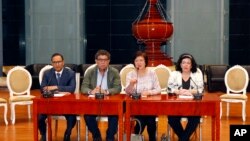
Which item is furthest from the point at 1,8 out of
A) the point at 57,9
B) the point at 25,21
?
the point at 57,9

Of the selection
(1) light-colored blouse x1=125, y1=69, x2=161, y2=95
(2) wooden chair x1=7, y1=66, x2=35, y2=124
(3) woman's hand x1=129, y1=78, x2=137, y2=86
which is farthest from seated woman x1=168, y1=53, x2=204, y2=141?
(2) wooden chair x1=7, y1=66, x2=35, y2=124

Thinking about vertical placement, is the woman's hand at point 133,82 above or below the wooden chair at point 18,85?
above

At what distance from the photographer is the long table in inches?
174

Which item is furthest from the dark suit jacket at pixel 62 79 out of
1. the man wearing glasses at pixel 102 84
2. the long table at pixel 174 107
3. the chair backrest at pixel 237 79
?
the chair backrest at pixel 237 79

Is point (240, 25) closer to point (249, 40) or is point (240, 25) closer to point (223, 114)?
point (249, 40)

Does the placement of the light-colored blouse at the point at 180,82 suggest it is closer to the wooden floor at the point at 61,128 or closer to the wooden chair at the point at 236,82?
the wooden floor at the point at 61,128

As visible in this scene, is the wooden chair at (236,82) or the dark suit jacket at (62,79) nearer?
the dark suit jacket at (62,79)

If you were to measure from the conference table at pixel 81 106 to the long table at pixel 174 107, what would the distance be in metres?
0.10

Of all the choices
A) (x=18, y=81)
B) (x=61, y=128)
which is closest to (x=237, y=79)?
(x=61, y=128)

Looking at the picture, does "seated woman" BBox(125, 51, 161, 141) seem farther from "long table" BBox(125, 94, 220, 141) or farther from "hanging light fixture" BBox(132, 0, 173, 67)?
"hanging light fixture" BBox(132, 0, 173, 67)

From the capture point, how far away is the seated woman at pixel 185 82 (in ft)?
16.4

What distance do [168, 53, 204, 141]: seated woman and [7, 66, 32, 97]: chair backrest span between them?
9.28 ft

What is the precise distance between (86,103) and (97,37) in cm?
916

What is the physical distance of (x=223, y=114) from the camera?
309 inches
